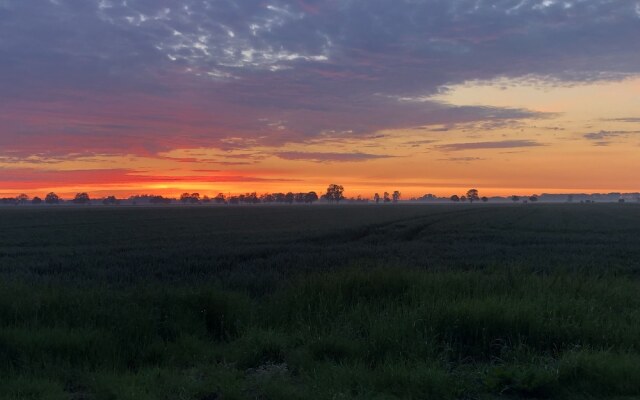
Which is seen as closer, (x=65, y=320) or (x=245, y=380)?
(x=245, y=380)

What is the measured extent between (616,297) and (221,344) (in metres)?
7.05

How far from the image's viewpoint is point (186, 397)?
17.3 feet

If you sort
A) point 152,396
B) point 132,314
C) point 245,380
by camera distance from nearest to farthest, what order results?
point 152,396
point 245,380
point 132,314

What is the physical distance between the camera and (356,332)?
727 centimetres

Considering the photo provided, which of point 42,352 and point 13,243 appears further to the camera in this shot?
point 13,243

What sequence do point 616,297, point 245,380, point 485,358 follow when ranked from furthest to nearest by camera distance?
point 616,297
point 485,358
point 245,380

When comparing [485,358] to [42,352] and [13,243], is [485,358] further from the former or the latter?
[13,243]

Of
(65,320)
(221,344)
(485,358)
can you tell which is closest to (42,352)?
(65,320)

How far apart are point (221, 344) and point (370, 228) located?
1470 inches

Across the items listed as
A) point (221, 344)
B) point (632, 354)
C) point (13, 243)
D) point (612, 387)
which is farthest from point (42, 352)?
point (13, 243)

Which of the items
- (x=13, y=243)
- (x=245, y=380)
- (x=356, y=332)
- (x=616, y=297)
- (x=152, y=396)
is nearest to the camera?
(x=152, y=396)

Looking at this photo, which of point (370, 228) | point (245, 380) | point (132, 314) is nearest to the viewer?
point (245, 380)

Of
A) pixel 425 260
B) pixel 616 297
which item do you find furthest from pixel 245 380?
pixel 425 260

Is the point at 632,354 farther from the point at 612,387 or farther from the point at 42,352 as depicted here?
the point at 42,352
